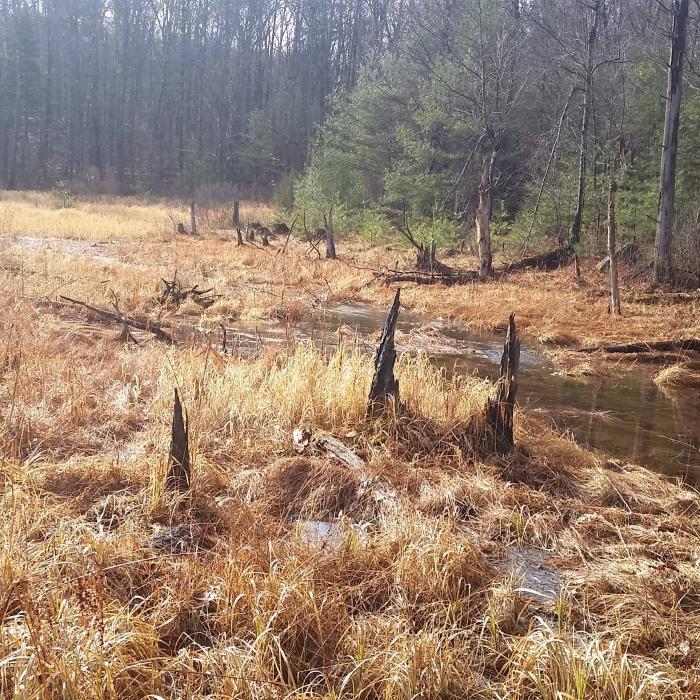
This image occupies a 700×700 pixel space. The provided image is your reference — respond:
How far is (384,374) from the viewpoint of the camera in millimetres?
5430

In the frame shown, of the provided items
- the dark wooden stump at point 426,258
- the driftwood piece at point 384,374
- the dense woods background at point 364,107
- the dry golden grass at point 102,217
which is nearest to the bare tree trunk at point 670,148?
the dense woods background at point 364,107

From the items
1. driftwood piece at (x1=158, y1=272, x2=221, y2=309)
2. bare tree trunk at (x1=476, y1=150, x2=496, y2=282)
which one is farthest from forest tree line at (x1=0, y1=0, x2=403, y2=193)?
driftwood piece at (x1=158, y1=272, x2=221, y2=309)

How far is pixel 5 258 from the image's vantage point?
14.4 meters

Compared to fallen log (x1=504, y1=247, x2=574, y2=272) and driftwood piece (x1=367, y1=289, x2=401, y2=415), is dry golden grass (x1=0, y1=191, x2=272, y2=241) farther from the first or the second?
driftwood piece (x1=367, y1=289, x2=401, y2=415)

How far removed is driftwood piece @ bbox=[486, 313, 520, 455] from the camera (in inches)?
206

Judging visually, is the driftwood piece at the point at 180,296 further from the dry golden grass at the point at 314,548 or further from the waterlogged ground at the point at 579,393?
the dry golden grass at the point at 314,548

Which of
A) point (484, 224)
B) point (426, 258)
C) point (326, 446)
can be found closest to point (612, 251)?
point (484, 224)

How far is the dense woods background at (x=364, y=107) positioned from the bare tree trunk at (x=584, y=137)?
0.10 metres

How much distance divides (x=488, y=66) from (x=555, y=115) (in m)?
2.65

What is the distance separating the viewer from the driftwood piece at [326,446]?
475cm

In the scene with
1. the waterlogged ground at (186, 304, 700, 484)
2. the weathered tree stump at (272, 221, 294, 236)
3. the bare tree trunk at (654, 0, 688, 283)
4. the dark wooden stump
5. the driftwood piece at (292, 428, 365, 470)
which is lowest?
the waterlogged ground at (186, 304, 700, 484)

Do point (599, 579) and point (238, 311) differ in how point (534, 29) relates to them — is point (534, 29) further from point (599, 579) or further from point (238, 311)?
point (599, 579)

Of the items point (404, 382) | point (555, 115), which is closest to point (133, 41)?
point (555, 115)

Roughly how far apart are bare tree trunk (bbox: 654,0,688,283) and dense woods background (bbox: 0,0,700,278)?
1.40 ft
